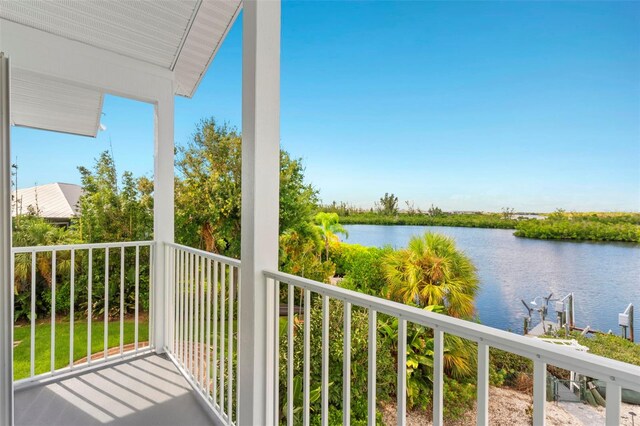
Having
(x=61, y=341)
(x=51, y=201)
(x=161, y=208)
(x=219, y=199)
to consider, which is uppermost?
(x=219, y=199)

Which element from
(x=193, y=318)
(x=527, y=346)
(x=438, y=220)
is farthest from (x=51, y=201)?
(x=438, y=220)

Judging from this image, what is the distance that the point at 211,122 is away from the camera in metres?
8.11

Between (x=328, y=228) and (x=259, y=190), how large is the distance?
5.88 meters

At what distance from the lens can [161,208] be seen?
118 inches

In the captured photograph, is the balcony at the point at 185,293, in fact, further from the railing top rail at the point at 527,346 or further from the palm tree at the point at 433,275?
the palm tree at the point at 433,275

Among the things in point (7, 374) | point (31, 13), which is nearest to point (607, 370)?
point (7, 374)

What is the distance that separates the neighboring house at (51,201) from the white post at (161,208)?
158 inches

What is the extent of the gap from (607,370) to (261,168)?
4.47 feet

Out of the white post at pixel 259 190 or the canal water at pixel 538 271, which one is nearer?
the white post at pixel 259 190

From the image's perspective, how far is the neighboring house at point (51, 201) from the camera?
216 inches

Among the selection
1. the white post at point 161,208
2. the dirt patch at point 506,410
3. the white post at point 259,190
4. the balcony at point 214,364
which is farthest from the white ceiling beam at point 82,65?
the dirt patch at point 506,410

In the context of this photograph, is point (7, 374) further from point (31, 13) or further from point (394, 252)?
point (394, 252)

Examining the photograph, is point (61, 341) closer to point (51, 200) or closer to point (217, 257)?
point (51, 200)

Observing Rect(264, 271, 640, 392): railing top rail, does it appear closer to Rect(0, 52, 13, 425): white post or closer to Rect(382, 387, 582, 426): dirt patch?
Rect(0, 52, 13, 425): white post
